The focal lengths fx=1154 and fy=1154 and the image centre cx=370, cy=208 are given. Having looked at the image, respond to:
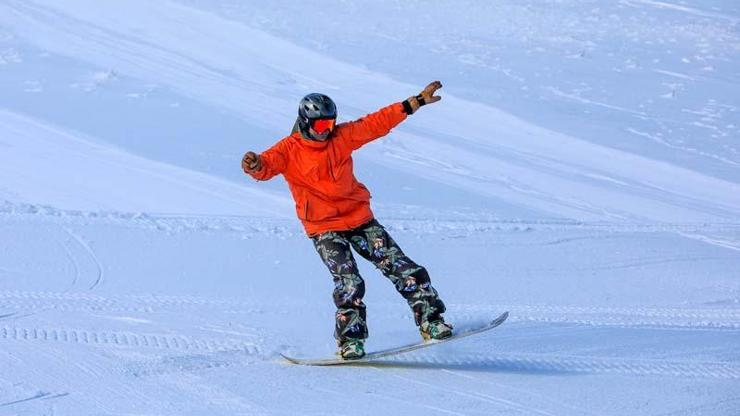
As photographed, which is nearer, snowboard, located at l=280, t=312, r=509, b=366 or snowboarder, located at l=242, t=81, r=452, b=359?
snowboarder, located at l=242, t=81, r=452, b=359

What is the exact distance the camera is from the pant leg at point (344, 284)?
19.6 feet

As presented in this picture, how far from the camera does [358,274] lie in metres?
6.02

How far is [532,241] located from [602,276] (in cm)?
93

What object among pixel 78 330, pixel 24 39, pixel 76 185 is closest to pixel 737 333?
pixel 78 330

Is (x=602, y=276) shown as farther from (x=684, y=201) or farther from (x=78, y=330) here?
(x=78, y=330)

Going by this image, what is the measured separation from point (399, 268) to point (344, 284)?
31 cm

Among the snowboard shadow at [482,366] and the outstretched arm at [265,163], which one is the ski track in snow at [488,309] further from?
the outstretched arm at [265,163]

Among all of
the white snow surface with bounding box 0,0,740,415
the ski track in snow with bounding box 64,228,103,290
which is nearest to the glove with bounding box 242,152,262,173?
the white snow surface with bounding box 0,0,740,415

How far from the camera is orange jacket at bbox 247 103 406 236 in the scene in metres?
5.80

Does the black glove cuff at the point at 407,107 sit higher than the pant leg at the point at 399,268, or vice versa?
the black glove cuff at the point at 407,107

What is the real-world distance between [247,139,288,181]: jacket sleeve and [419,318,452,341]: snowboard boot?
113 centimetres

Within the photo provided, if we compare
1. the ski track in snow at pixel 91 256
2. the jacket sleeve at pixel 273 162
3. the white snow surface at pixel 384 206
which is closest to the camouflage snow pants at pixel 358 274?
the white snow surface at pixel 384 206

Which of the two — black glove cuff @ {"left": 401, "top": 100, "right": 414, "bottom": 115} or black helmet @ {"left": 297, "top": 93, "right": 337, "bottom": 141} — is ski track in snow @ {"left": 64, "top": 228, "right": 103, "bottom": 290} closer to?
black helmet @ {"left": 297, "top": 93, "right": 337, "bottom": 141}

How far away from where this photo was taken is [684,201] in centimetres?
1126
